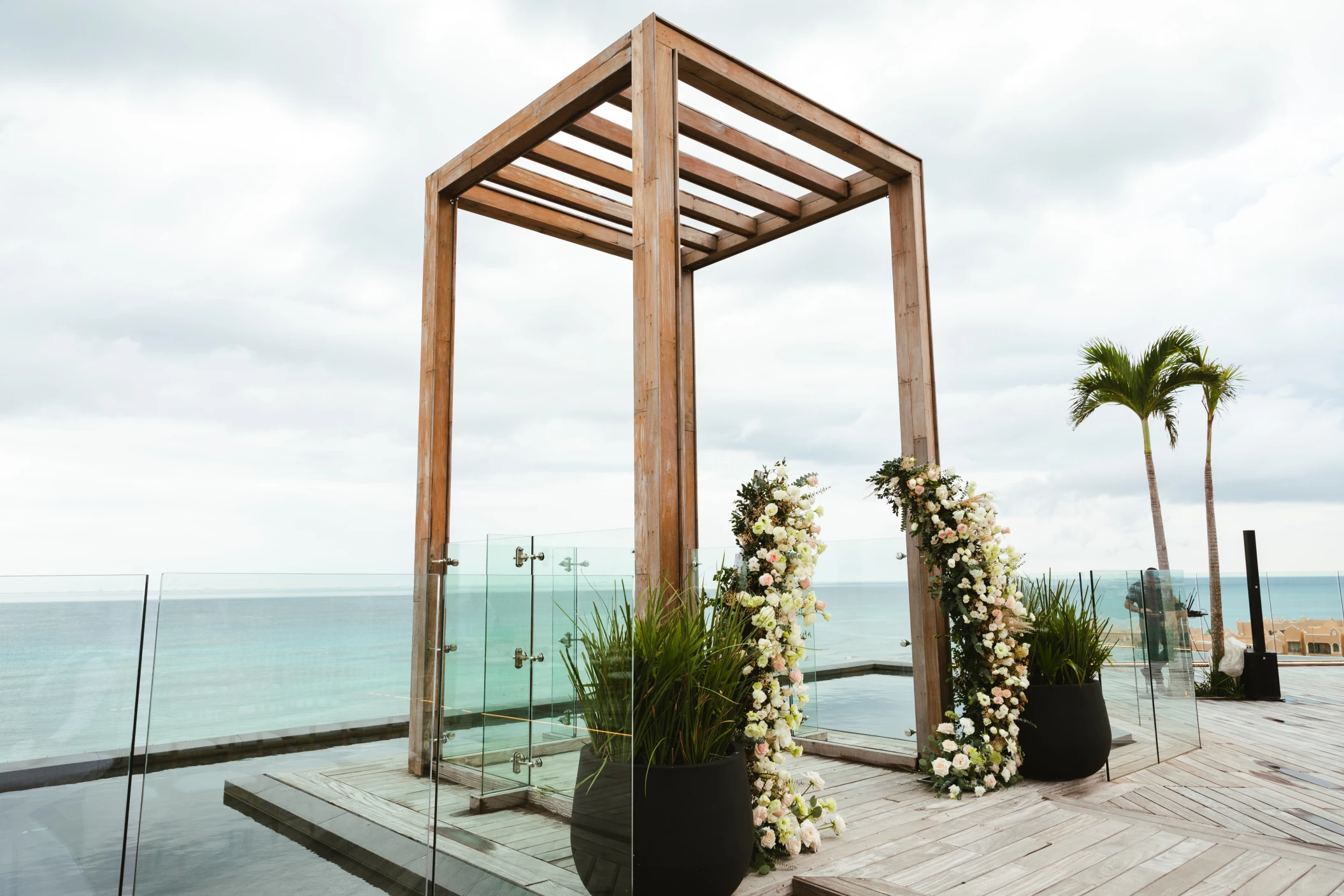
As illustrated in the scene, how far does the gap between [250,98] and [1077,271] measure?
34.0ft

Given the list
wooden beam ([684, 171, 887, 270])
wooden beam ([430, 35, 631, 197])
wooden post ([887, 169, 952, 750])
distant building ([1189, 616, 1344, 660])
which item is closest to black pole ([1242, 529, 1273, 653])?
distant building ([1189, 616, 1344, 660])

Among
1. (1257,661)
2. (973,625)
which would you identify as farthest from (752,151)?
(1257,661)

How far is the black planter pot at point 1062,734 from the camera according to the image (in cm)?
404

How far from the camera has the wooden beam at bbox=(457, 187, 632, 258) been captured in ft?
15.4

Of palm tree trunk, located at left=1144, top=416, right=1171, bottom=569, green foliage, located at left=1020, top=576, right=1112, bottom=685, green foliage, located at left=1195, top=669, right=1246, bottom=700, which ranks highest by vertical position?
palm tree trunk, located at left=1144, top=416, right=1171, bottom=569

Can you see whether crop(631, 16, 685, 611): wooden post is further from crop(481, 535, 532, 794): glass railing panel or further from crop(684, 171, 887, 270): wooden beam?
crop(684, 171, 887, 270): wooden beam

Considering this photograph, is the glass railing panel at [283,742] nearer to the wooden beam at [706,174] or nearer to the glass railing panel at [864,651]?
the wooden beam at [706,174]

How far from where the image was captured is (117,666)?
198 centimetres

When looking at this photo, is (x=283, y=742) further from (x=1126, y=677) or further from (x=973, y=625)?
(x=1126, y=677)

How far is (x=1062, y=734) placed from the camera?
4.04 m

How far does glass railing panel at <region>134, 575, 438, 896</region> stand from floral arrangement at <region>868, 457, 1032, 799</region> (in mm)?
2689

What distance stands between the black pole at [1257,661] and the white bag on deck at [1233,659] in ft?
0.14

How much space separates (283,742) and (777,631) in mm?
1700

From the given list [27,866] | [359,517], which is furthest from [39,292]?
[27,866]
